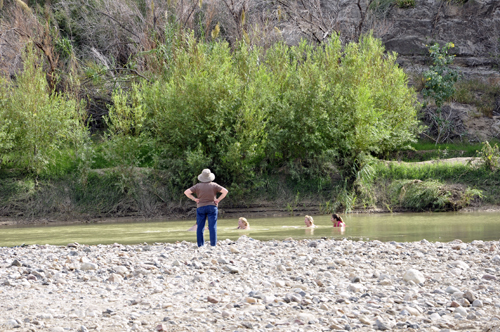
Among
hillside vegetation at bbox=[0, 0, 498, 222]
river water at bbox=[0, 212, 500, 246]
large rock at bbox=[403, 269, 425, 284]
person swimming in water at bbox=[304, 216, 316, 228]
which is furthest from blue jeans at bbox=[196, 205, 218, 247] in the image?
hillside vegetation at bbox=[0, 0, 498, 222]

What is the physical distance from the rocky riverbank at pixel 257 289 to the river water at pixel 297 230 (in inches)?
138

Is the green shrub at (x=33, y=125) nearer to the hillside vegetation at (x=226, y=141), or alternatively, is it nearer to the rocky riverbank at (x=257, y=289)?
the hillside vegetation at (x=226, y=141)

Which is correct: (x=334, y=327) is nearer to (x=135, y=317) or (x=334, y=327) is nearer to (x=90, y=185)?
(x=135, y=317)

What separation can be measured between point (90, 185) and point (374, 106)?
1289cm

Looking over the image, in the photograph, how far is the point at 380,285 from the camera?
7.27 metres

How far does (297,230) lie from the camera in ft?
52.5

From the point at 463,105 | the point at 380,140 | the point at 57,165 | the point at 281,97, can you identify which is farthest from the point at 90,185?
the point at 463,105

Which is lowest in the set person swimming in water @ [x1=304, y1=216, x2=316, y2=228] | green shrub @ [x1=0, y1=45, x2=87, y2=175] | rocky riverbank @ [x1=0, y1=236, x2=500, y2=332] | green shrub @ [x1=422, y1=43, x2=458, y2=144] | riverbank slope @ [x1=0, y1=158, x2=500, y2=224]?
rocky riverbank @ [x1=0, y1=236, x2=500, y2=332]

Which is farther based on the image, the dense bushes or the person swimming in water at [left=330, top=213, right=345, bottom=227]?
the dense bushes

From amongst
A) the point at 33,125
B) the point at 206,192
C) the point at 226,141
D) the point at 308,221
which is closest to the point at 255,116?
the point at 226,141

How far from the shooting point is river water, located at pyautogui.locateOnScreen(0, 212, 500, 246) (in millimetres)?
14062

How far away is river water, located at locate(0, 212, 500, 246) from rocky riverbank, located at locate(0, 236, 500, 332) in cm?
352

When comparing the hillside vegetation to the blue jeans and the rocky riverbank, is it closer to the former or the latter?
the blue jeans

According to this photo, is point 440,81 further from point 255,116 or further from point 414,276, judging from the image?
point 414,276
